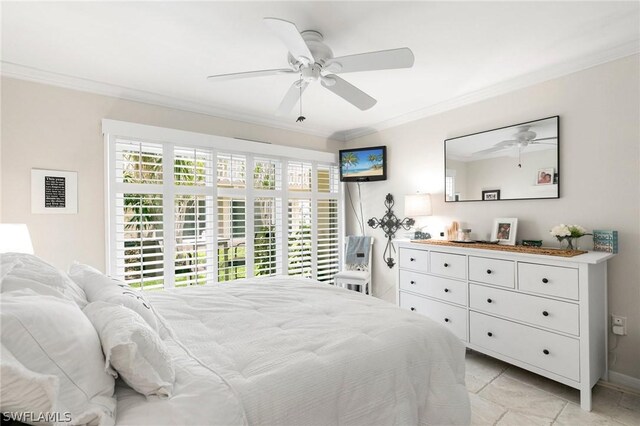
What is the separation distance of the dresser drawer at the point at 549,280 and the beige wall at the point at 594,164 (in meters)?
0.56

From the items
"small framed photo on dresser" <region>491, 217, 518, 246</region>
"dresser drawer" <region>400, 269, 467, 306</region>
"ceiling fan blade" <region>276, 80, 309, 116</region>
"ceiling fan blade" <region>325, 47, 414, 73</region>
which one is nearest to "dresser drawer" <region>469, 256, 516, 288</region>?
"dresser drawer" <region>400, 269, 467, 306</region>

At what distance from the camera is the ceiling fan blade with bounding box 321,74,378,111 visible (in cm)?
222

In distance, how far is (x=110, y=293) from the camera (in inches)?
54.1

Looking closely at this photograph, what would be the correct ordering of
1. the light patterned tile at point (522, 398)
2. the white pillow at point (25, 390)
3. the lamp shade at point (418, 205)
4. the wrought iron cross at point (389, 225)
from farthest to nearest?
the wrought iron cross at point (389, 225) → the lamp shade at point (418, 205) → the light patterned tile at point (522, 398) → the white pillow at point (25, 390)

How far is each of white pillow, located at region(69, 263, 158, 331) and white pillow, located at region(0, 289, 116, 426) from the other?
0.34 m

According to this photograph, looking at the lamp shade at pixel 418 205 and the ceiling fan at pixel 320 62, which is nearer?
the ceiling fan at pixel 320 62

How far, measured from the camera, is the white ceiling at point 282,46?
1.91 m

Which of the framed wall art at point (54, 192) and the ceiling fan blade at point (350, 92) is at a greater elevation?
the ceiling fan blade at point (350, 92)

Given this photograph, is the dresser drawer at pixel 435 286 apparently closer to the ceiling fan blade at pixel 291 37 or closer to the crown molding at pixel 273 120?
the crown molding at pixel 273 120

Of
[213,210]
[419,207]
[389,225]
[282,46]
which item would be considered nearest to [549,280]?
[419,207]

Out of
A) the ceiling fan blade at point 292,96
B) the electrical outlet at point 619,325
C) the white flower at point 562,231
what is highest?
the ceiling fan blade at point 292,96

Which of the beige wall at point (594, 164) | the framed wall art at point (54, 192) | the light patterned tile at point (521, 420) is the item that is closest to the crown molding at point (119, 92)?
the framed wall art at point (54, 192)

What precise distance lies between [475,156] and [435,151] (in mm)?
524

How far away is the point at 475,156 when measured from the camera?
128 inches
